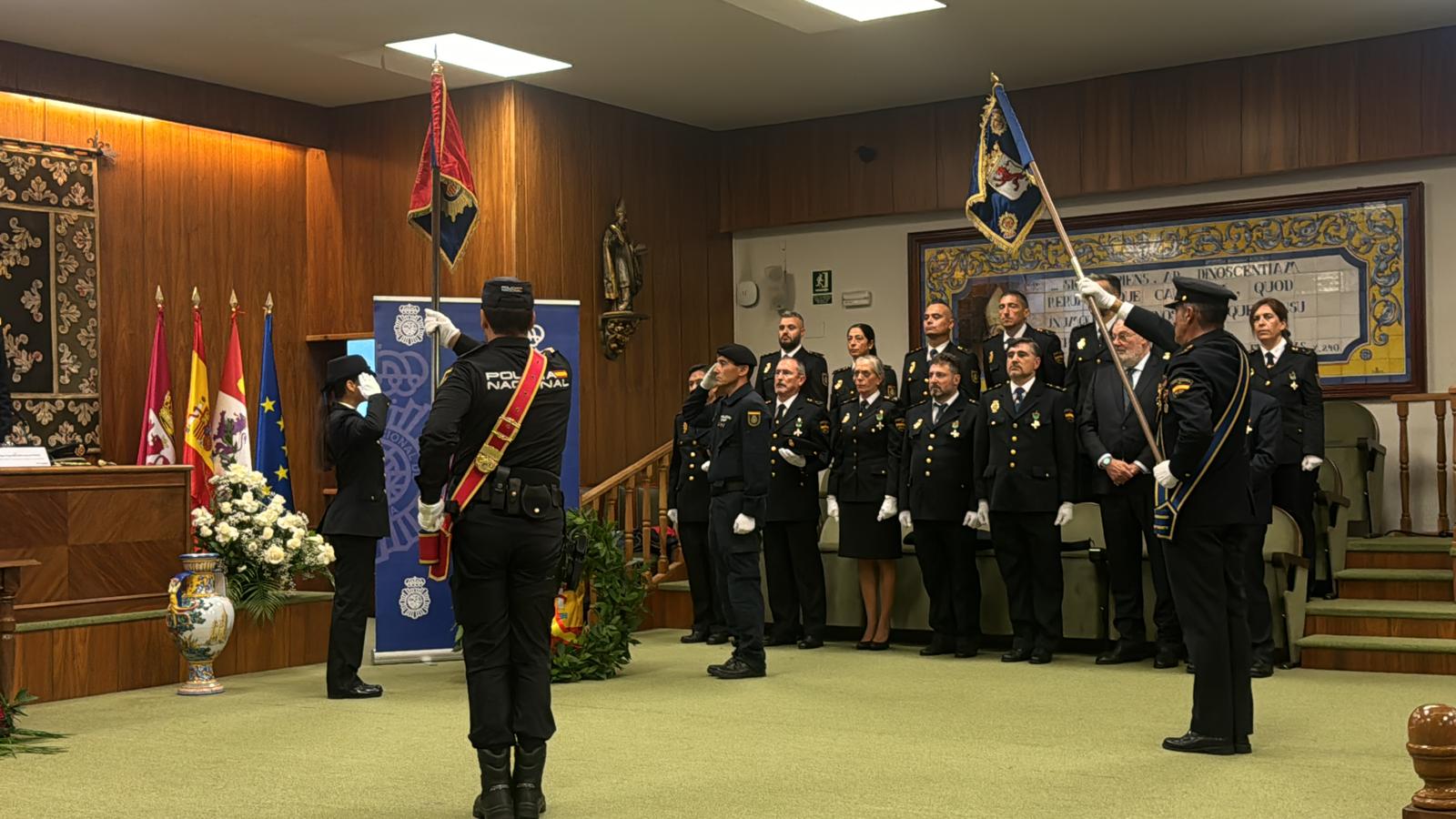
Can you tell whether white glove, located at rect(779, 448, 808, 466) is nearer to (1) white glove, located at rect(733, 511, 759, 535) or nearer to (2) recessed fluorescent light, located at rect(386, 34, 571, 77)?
(1) white glove, located at rect(733, 511, 759, 535)

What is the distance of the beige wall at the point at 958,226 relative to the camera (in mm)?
9133

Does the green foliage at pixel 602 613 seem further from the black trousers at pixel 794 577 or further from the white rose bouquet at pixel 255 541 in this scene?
the white rose bouquet at pixel 255 541

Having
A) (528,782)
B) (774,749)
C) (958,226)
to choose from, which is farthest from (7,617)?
(958,226)

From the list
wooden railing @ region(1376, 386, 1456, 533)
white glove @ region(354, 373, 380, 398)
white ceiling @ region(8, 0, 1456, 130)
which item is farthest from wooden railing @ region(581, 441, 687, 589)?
wooden railing @ region(1376, 386, 1456, 533)

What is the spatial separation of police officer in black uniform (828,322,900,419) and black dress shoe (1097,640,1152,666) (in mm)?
1835

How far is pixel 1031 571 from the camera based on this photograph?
799 cm

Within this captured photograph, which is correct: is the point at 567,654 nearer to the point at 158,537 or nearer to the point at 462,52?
the point at 158,537

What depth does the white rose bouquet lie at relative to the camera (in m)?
7.45

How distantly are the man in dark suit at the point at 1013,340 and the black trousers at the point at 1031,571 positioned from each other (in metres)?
0.78

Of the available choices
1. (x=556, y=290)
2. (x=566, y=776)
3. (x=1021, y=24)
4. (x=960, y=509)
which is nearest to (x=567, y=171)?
(x=556, y=290)

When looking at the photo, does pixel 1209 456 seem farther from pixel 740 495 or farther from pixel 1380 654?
pixel 1380 654

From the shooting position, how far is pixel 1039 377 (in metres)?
8.12

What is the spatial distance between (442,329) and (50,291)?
503cm

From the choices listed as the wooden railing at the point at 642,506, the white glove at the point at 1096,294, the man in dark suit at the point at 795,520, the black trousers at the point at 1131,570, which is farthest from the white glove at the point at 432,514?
the wooden railing at the point at 642,506
